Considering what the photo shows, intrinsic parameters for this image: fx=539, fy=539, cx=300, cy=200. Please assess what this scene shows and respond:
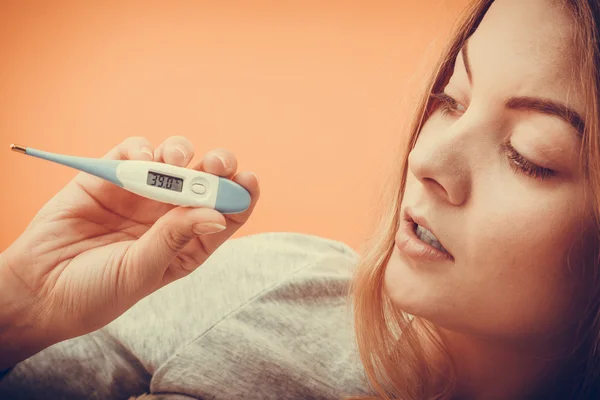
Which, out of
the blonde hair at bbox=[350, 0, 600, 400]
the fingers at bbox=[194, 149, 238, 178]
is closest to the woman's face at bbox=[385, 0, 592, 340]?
the blonde hair at bbox=[350, 0, 600, 400]

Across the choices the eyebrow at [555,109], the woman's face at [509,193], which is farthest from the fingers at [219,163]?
the eyebrow at [555,109]

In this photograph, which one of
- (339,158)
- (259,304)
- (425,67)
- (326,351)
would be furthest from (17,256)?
(339,158)

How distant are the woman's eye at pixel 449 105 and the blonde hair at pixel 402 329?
44 millimetres

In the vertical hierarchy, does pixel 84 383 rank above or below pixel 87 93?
below

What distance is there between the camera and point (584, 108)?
0.58m

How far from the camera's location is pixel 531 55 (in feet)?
1.97

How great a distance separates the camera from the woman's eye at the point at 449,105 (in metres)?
0.70

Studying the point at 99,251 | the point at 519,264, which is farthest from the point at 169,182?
the point at 519,264

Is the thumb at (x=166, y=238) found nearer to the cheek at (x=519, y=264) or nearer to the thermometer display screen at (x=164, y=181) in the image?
the thermometer display screen at (x=164, y=181)

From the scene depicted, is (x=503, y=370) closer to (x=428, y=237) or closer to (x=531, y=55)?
(x=428, y=237)

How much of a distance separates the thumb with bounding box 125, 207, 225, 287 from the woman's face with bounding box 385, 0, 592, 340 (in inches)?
9.5

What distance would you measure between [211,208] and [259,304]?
314 mm

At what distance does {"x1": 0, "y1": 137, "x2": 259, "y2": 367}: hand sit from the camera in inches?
25.1

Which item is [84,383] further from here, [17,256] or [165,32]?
[165,32]
